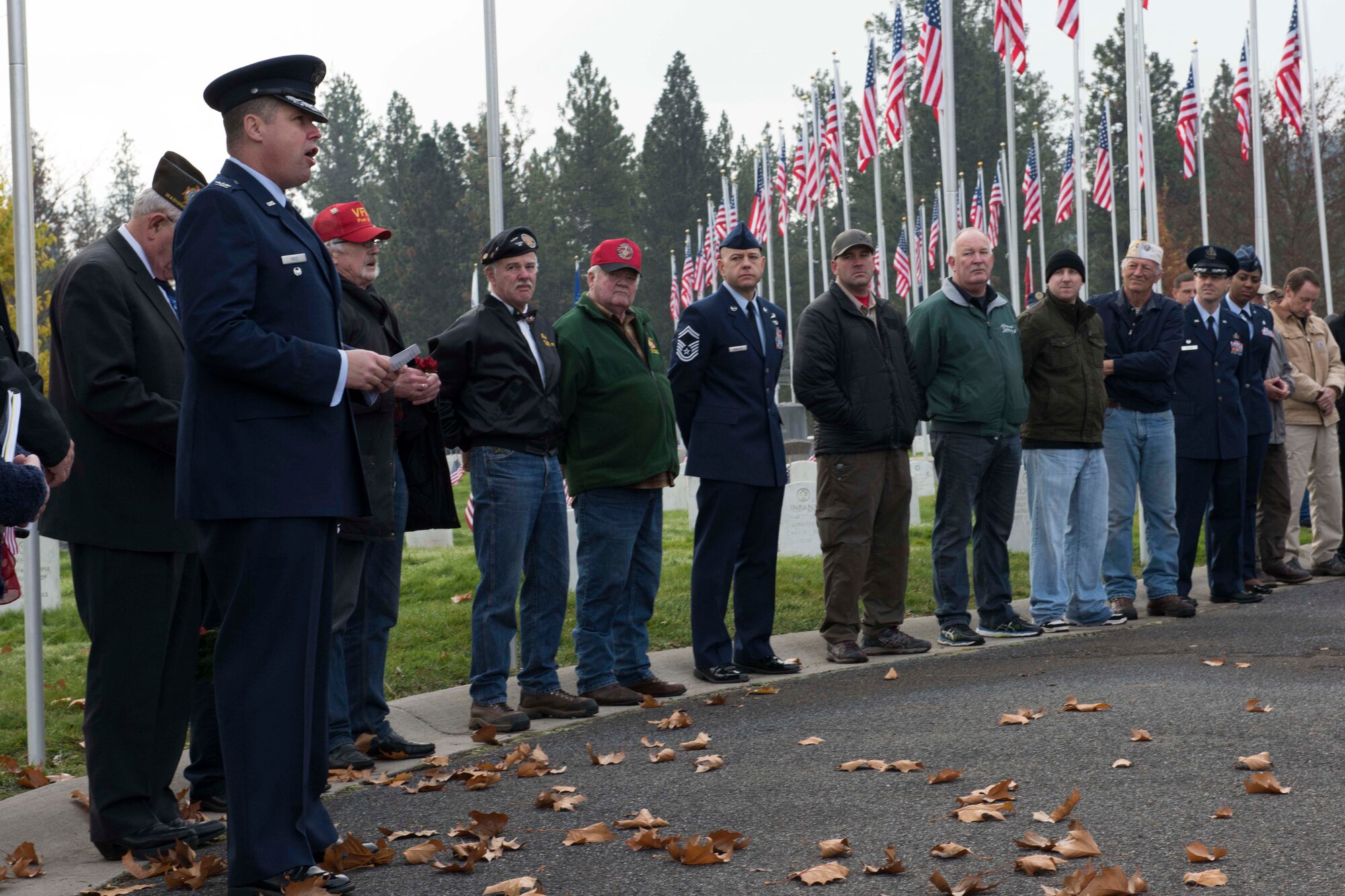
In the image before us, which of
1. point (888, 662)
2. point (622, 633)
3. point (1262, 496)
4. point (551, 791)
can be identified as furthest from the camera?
point (1262, 496)

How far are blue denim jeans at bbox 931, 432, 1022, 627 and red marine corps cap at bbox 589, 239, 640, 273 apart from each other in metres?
2.63

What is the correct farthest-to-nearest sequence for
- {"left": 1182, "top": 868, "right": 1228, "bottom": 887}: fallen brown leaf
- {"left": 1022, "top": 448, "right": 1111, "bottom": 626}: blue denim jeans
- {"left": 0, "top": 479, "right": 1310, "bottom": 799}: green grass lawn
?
{"left": 1022, "top": 448, "right": 1111, "bottom": 626}: blue denim jeans → {"left": 0, "top": 479, "right": 1310, "bottom": 799}: green grass lawn → {"left": 1182, "top": 868, "right": 1228, "bottom": 887}: fallen brown leaf

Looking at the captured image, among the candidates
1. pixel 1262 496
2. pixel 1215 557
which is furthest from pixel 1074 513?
pixel 1262 496

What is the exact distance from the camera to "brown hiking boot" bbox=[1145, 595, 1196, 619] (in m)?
9.90

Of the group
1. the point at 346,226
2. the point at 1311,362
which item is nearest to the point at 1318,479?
the point at 1311,362

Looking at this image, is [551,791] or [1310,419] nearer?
[551,791]

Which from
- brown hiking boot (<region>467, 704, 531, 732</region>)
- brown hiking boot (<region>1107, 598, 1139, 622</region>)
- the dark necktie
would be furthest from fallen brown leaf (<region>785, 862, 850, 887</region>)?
brown hiking boot (<region>1107, 598, 1139, 622</region>)

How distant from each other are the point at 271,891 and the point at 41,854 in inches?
56.2

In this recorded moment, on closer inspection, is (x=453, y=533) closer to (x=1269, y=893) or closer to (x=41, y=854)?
(x=41, y=854)

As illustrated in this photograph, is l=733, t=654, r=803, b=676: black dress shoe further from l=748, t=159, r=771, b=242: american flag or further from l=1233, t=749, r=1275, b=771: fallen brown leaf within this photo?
l=748, t=159, r=771, b=242: american flag

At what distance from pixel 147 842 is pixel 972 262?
630cm

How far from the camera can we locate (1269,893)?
382cm

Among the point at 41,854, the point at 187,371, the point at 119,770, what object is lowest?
the point at 41,854

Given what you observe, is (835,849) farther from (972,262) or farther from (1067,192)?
(1067,192)
